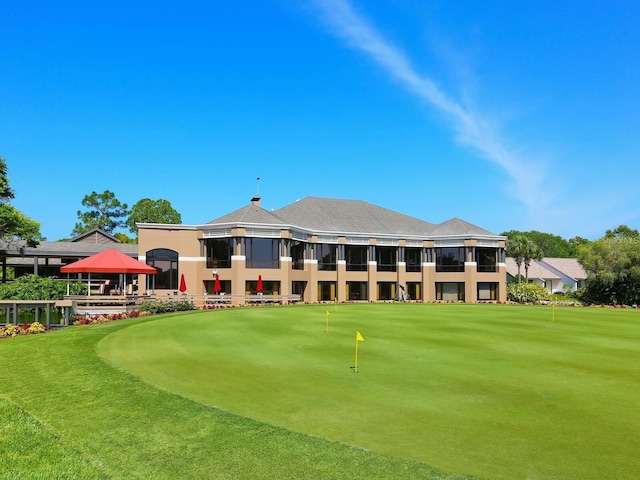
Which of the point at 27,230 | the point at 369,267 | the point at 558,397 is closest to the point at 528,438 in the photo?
the point at 558,397

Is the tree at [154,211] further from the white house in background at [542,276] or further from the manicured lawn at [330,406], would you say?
the manicured lawn at [330,406]

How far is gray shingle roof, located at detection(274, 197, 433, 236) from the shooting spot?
2148 inches

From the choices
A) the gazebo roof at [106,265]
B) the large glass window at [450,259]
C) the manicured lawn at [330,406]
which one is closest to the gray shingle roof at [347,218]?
the large glass window at [450,259]

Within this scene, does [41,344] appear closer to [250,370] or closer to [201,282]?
[250,370]

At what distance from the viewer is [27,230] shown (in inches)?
1479

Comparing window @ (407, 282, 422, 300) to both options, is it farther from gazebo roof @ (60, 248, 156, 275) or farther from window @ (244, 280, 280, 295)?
gazebo roof @ (60, 248, 156, 275)

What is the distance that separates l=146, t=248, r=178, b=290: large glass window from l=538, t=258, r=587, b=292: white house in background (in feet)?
199

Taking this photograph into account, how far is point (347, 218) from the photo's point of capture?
190 ft

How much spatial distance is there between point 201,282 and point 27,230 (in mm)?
15571

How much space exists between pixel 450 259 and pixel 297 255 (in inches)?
740

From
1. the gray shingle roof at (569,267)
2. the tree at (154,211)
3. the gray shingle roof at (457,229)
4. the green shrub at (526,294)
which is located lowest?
the green shrub at (526,294)

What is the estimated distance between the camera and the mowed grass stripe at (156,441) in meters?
6.19

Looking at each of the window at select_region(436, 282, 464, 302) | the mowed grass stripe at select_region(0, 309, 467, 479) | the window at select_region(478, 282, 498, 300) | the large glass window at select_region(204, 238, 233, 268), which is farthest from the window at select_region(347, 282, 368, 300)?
the mowed grass stripe at select_region(0, 309, 467, 479)

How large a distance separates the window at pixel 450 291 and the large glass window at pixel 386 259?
5.94 meters
